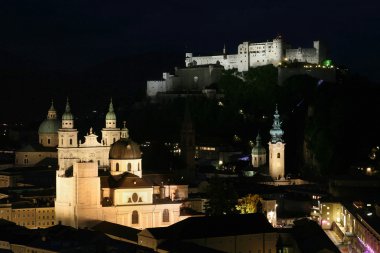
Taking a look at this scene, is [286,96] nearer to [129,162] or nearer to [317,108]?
[317,108]

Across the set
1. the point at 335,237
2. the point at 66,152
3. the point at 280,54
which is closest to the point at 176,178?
the point at 66,152

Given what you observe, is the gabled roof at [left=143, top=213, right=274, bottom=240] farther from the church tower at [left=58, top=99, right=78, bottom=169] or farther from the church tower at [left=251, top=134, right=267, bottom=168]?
the church tower at [left=251, top=134, right=267, bottom=168]

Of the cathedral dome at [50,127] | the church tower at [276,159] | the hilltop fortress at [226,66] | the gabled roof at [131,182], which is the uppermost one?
the hilltop fortress at [226,66]

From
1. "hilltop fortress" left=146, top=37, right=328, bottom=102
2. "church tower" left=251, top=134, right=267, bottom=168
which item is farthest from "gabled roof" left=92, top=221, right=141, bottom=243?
"hilltop fortress" left=146, top=37, right=328, bottom=102

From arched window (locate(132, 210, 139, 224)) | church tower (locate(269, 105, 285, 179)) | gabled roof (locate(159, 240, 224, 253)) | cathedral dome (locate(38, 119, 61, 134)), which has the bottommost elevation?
gabled roof (locate(159, 240, 224, 253))

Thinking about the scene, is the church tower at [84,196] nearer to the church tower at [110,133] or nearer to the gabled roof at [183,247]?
the gabled roof at [183,247]

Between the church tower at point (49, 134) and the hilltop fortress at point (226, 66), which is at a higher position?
the hilltop fortress at point (226, 66)

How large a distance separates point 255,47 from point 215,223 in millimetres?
56217

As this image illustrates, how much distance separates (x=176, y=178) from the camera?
6544 cm

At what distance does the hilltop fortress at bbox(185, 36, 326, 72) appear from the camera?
99.3 meters

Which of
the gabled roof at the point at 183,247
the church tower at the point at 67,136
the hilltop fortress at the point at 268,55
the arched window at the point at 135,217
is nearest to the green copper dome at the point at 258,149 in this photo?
the church tower at the point at 67,136

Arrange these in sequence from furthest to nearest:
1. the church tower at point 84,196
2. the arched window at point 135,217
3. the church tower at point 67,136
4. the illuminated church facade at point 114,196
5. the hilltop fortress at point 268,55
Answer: the hilltop fortress at point 268,55
the church tower at point 67,136
the arched window at point 135,217
the illuminated church facade at point 114,196
the church tower at point 84,196

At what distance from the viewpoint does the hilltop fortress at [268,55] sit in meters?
99.3

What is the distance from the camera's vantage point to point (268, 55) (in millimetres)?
100312
